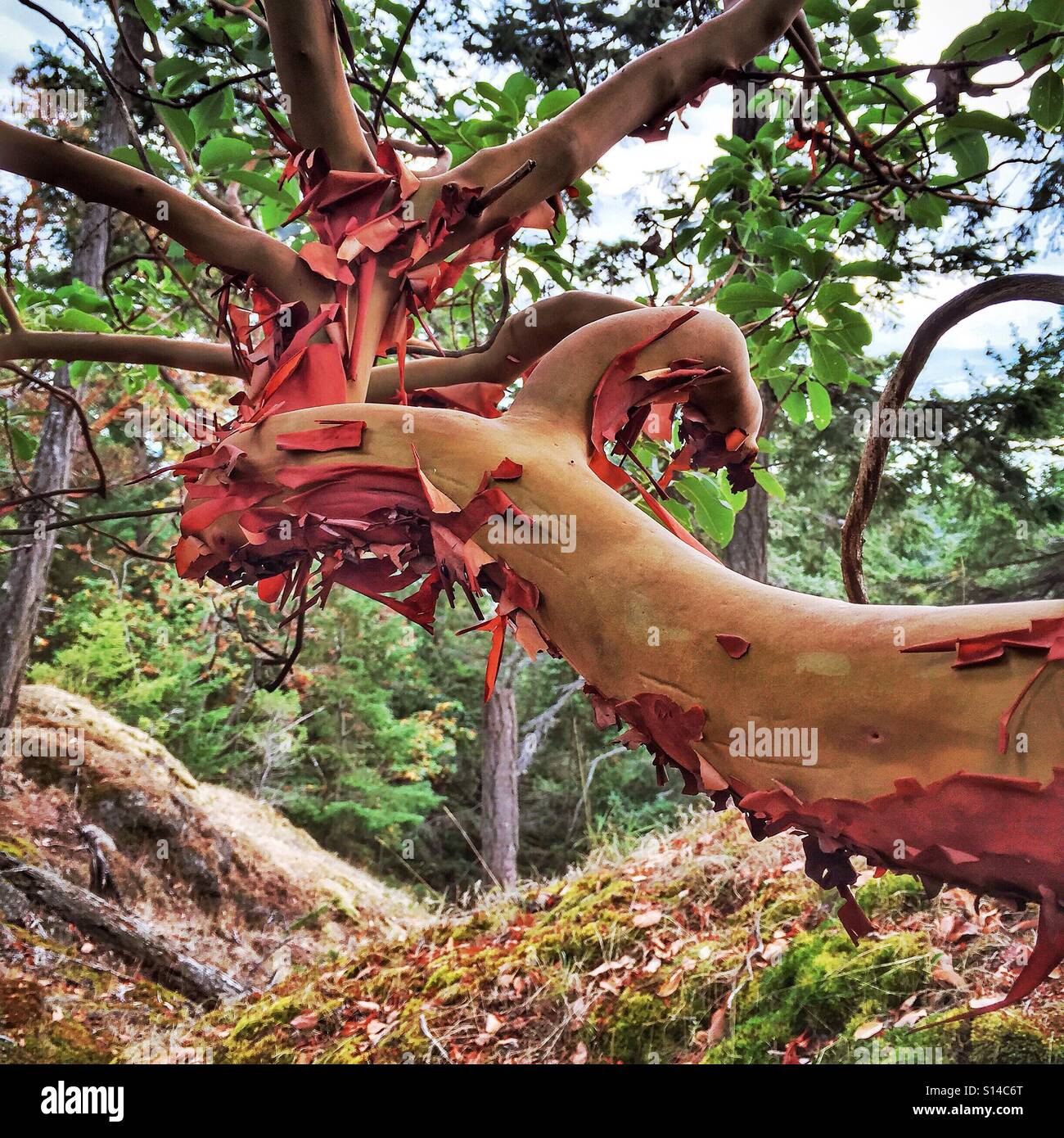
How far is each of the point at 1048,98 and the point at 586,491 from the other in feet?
2.13

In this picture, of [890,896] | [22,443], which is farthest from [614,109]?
[890,896]

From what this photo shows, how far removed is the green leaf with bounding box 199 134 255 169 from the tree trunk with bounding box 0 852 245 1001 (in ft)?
6.62

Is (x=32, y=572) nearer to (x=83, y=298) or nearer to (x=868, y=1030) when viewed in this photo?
(x=83, y=298)

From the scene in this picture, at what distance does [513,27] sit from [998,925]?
2.80 m

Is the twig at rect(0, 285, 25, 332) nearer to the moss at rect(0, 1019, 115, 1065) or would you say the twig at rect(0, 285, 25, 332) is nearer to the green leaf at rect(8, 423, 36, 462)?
the green leaf at rect(8, 423, 36, 462)

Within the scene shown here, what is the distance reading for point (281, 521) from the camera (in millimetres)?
434

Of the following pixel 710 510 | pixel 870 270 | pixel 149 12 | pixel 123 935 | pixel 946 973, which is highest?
pixel 149 12

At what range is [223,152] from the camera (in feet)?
2.77

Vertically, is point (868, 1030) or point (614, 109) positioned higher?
point (614, 109)

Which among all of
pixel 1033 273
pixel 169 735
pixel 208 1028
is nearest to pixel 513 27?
pixel 1033 273

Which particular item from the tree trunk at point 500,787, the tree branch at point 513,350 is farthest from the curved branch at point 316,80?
the tree trunk at point 500,787

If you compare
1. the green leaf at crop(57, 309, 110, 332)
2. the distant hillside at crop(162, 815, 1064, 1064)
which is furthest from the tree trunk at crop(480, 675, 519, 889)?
the green leaf at crop(57, 309, 110, 332)

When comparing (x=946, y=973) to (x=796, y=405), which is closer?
(x=796, y=405)
